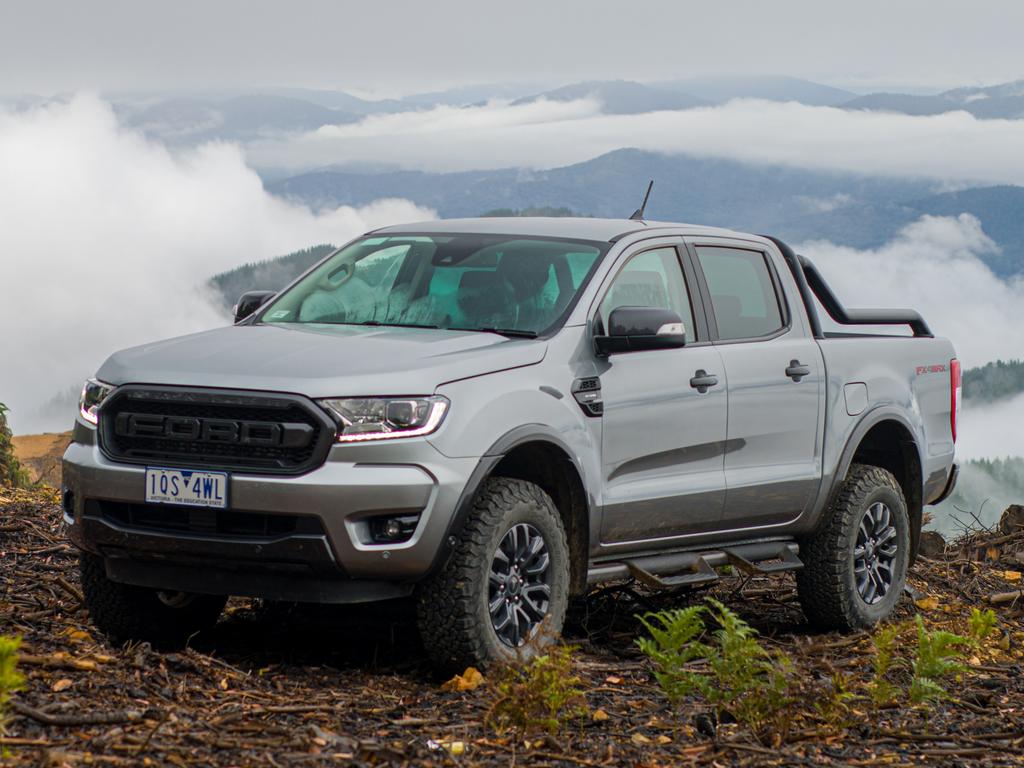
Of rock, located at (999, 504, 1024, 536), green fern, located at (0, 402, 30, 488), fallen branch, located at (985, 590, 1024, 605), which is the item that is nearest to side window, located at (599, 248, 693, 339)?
fallen branch, located at (985, 590, 1024, 605)

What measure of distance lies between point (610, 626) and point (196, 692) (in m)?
2.77

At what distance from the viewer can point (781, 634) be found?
8602 millimetres

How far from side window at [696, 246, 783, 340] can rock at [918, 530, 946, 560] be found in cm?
380

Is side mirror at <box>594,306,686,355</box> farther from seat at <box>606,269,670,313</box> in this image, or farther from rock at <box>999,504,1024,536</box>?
rock at <box>999,504,1024,536</box>

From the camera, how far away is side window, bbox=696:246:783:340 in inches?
305

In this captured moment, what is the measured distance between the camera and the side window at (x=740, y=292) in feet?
25.4

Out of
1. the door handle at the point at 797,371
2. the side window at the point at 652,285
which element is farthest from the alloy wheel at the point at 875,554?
the side window at the point at 652,285

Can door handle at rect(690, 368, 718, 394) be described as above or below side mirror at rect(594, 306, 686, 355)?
below

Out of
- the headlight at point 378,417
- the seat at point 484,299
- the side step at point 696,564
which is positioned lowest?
the side step at point 696,564

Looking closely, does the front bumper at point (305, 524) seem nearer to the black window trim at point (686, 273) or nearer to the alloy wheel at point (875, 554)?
the black window trim at point (686, 273)

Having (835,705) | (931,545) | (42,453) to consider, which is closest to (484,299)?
(835,705)

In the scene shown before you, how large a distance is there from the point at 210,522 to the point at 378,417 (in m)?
0.79

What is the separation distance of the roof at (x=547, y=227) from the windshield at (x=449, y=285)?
82 mm

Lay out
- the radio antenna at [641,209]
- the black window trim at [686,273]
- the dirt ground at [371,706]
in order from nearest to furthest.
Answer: the dirt ground at [371,706], the black window trim at [686,273], the radio antenna at [641,209]
